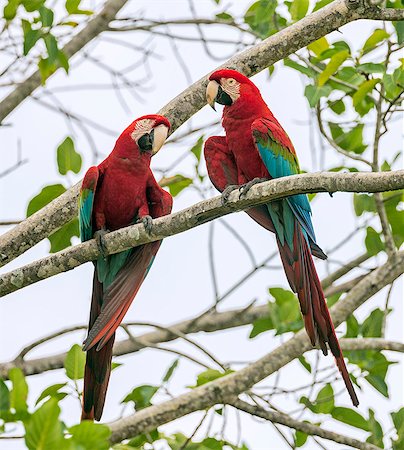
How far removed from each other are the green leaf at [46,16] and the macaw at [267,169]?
468mm

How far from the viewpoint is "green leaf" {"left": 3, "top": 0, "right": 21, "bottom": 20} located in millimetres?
2424

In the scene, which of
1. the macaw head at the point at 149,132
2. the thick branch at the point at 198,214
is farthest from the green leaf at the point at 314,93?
the thick branch at the point at 198,214

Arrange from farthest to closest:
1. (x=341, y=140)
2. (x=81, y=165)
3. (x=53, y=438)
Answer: (x=341, y=140)
(x=81, y=165)
(x=53, y=438)

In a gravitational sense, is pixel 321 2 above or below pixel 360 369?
above

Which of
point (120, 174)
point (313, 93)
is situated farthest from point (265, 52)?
point (120, 174)

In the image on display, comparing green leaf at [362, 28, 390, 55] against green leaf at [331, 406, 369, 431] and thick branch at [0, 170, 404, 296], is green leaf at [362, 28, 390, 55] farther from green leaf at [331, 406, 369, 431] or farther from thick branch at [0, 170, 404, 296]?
green leaf at [331, 406, 369, 431]

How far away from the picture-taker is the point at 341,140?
2990mm

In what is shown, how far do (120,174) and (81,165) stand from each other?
196mm

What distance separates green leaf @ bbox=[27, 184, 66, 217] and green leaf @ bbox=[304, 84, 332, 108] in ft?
2.54

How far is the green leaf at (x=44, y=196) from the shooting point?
2572 millimetres

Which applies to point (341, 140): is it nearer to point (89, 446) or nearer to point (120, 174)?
point (120, 174)

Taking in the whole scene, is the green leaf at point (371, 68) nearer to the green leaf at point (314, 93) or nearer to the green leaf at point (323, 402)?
the green leaf at point (314, 93)

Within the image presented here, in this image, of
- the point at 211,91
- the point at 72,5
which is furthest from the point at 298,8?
the point at 72,5

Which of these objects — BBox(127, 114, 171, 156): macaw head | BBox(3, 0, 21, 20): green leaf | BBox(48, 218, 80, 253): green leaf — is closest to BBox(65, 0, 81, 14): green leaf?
BBox(3, 0, 21, 20): green leaf
